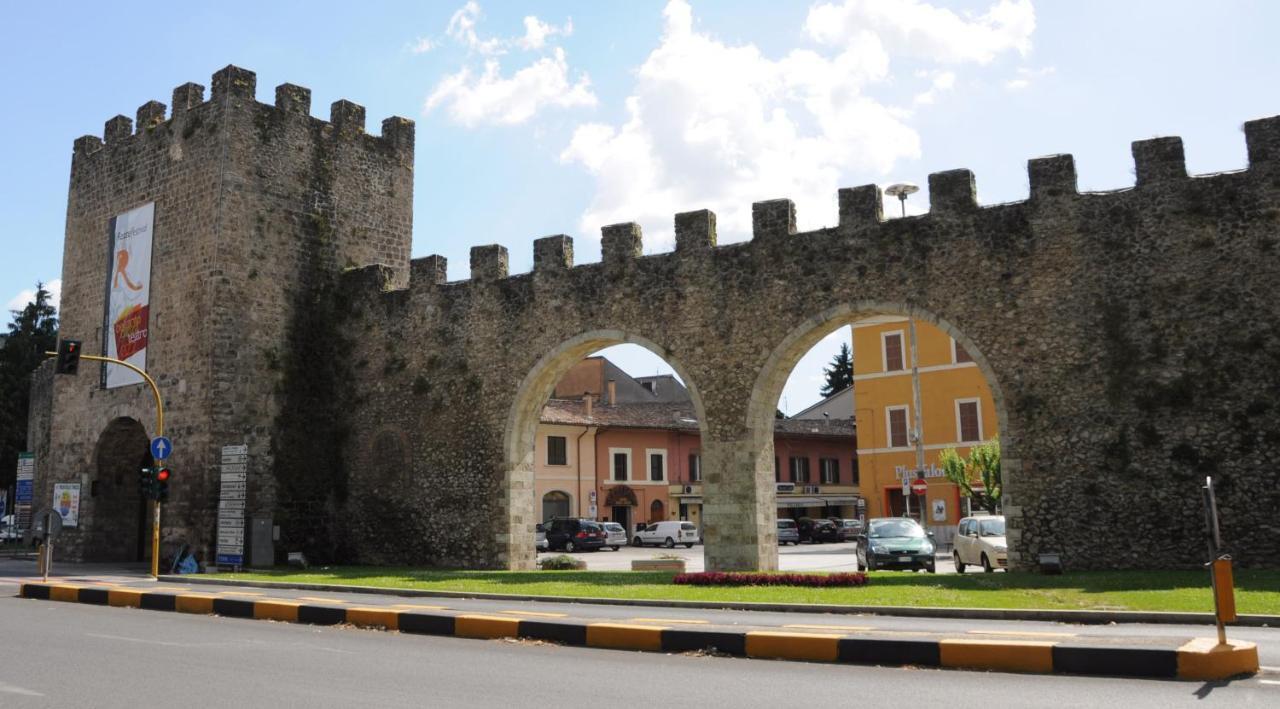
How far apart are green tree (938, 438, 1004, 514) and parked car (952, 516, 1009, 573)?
10.3m

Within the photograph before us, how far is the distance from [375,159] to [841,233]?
12306 millimetres

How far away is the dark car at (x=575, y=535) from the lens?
36.8 metres

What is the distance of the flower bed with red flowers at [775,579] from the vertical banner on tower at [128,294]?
46.2ft

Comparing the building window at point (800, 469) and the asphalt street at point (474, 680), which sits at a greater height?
the building window at point (800, 469)

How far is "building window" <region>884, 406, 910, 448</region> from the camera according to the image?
3788cm

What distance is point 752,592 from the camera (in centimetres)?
1423

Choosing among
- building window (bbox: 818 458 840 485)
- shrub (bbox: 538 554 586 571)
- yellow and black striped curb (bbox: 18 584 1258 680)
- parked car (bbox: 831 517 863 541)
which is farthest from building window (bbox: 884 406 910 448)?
yellow and black striped curb (bbox: 18 584 1258 680)

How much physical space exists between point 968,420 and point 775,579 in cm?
2261

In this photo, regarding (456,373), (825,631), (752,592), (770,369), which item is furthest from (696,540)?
(825,631)

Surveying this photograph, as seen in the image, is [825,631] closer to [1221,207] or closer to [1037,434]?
[1037,434]

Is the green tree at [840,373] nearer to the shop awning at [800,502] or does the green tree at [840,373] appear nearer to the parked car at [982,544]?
the shop awning at [800,502]

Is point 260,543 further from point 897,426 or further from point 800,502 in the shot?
point 800,502

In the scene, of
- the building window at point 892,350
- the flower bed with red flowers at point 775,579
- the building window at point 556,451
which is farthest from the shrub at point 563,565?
the building window at point 556,451

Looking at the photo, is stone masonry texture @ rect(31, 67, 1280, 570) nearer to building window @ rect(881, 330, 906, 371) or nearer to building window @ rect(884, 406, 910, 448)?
building window @ rect(881, 330, 906, 371)
